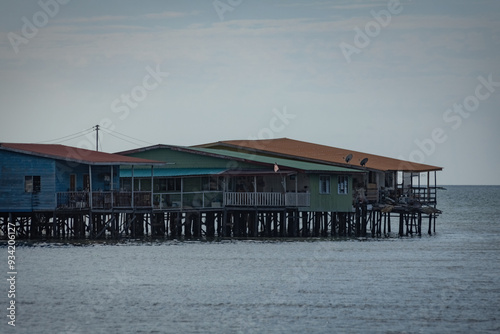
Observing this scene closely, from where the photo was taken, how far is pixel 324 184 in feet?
194

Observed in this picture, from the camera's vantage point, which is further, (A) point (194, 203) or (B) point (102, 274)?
(A) point (194, 203)

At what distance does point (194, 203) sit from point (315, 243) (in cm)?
700

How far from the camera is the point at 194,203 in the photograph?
2245 inches

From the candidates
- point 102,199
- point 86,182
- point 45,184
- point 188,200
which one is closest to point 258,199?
point 188,200

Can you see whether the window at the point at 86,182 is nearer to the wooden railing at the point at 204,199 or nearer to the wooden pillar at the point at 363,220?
the wooden railing at the point at 204,199

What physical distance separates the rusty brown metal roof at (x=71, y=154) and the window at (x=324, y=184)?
9150 millimetres

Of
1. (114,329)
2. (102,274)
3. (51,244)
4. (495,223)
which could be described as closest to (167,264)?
(102,274)

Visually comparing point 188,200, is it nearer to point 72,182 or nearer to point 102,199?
point 102,199

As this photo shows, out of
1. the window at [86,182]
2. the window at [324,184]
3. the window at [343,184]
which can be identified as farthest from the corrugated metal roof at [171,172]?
the window at [343,184]

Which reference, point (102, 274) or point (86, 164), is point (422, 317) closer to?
point (102, 274)

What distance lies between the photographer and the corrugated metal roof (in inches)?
2270

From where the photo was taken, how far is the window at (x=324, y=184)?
194 feet

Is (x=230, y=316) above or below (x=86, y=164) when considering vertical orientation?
below

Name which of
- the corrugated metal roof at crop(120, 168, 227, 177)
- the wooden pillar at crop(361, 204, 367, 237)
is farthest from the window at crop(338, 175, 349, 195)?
the corrugated metal roof at crop(120, 168, 227, 177)
